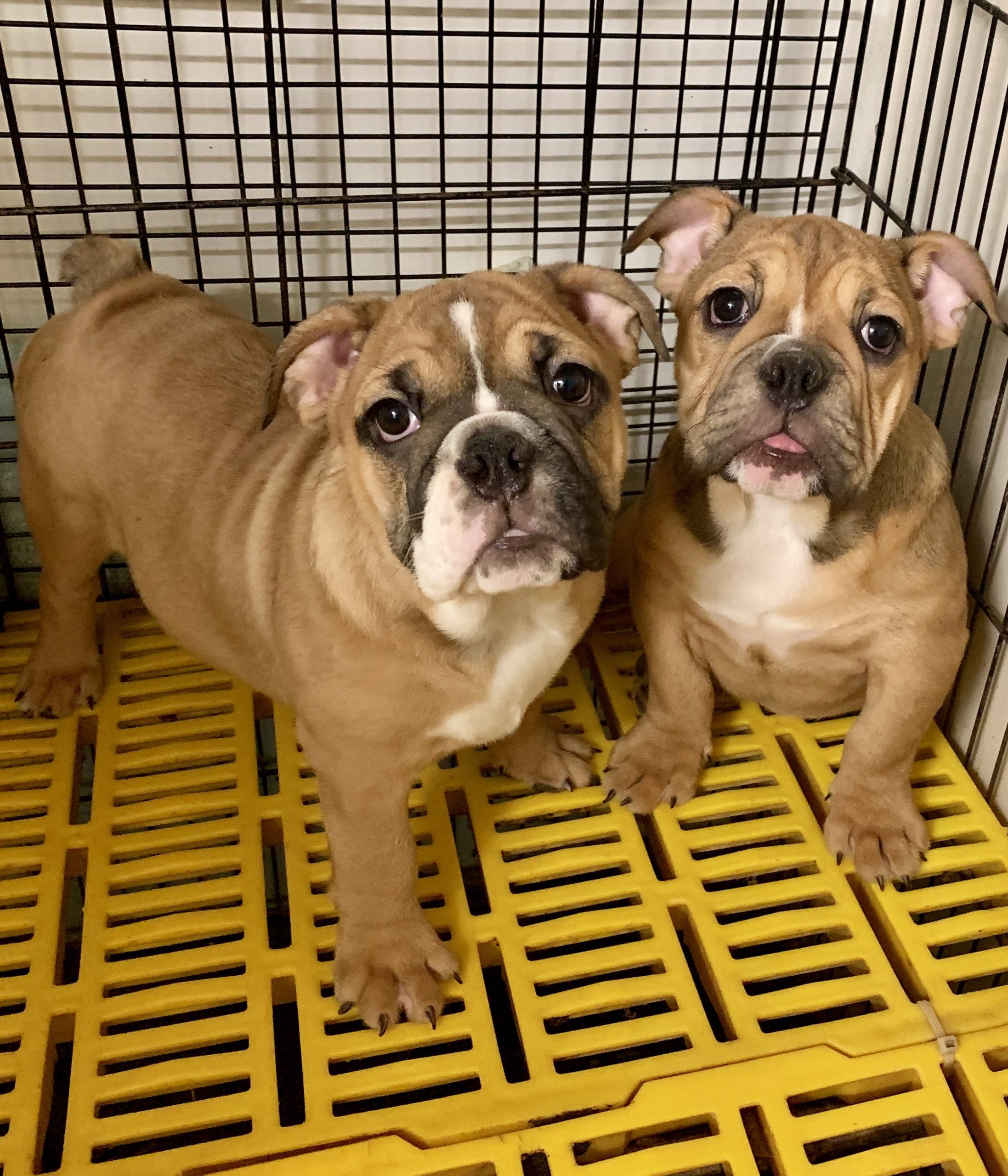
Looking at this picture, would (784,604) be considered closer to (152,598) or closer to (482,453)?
(482,453)

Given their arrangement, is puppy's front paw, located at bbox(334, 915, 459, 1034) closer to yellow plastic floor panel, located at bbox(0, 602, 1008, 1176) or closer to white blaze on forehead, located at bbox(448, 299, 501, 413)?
yellow plastic floor panel, located at bbox(0, 602, 1008, 1176)

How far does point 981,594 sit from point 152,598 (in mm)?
2004

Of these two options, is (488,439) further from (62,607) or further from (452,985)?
(62,607)

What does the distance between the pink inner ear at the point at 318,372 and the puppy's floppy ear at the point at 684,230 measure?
2.17ft

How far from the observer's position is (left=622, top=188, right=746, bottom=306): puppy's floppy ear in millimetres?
2275

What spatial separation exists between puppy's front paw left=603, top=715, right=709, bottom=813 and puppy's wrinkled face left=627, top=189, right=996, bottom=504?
77cm

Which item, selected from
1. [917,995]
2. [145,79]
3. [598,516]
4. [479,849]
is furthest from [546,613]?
[145,79]

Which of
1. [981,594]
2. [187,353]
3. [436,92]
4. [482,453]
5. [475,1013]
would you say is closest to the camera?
[482,453]

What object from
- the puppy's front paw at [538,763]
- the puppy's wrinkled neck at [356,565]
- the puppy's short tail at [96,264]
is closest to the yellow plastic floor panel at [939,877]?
the puppy's front paw at [538,763]

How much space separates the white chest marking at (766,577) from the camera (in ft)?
7.40

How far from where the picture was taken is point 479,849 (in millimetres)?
2441

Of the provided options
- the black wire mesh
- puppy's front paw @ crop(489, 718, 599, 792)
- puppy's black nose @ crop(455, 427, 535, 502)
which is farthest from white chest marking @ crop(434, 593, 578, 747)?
the black wire mesh

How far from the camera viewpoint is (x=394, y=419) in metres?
1.89

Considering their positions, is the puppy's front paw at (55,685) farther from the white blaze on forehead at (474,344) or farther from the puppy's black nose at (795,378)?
the puppy's black nose at (795,378)
